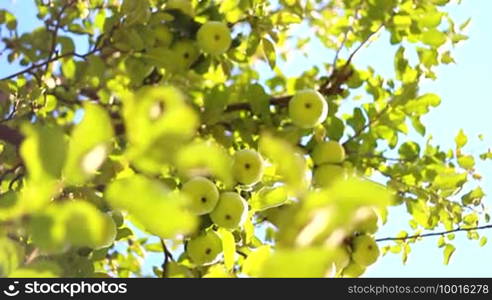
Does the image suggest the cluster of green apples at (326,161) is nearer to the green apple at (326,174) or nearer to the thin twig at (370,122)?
the green apple at (326,174)

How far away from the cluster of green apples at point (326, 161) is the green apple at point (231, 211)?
1.47 feet

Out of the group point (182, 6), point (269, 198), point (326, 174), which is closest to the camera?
point (269, 198)

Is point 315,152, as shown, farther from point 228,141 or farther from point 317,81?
point 317,81

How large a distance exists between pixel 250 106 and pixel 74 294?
1312mm

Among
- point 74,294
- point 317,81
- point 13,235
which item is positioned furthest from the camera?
point 317,81

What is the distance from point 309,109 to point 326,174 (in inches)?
8.2

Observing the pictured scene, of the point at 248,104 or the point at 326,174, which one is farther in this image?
the point at 248,104

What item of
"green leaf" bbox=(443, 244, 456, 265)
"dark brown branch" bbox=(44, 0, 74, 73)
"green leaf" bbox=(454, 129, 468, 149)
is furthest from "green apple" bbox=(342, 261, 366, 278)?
"dark brown branch" bbox=(44, 0, 74, 73)

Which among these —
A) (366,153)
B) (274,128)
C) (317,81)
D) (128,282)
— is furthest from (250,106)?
(128,282)

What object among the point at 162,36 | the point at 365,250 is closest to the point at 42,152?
the point at 365,250

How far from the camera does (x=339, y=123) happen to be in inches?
86.8

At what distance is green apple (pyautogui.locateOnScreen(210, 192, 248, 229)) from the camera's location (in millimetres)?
1626

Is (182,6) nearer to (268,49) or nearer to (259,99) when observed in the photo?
(268,49)

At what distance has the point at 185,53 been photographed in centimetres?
235
